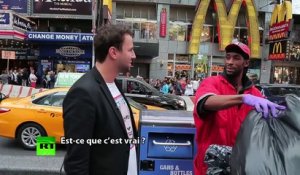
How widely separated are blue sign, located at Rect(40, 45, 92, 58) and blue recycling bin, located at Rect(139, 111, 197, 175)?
2870 centimetres

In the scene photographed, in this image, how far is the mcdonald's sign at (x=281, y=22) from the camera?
28.8 m

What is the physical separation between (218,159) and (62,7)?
31.8m

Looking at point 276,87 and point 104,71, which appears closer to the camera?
point 104,71

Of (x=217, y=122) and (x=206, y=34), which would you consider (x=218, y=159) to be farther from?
(x=206, y=34)

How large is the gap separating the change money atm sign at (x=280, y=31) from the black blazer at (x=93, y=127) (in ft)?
90.2

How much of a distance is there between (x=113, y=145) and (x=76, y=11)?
3166cm

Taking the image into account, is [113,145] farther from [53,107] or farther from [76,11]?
[76,11]

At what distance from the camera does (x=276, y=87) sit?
11961mm

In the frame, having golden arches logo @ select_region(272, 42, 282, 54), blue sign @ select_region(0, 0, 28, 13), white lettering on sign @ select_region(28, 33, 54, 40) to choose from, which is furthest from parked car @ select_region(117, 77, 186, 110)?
blue sign @ select_region(0, 0, 28, 13)

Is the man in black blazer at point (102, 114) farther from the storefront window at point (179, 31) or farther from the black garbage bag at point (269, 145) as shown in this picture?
the storefront window at point (179, 31)

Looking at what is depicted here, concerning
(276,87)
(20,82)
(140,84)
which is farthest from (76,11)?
(276,87)

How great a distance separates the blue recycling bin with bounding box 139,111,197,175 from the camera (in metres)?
3.55

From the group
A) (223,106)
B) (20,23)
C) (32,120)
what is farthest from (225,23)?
(223,106)

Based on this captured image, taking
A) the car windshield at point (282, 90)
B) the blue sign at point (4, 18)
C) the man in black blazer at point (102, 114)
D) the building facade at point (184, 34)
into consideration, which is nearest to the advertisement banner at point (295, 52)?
the building facade at point (184, 34)
